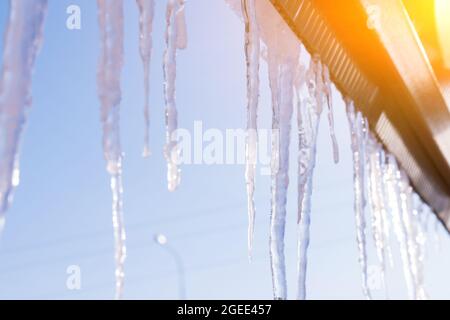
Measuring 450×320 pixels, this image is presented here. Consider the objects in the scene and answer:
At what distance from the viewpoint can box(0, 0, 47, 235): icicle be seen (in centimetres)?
165

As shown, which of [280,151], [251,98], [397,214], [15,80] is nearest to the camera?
[15,80]

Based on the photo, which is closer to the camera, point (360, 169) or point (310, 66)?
point (310, 66)

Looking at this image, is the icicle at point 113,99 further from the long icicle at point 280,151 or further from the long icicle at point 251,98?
the long icicle at point 280,151

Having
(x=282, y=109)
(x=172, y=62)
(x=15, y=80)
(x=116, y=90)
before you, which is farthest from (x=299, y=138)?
(x=15, y=80)

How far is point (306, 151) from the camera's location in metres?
3.53

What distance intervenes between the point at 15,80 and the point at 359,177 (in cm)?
298

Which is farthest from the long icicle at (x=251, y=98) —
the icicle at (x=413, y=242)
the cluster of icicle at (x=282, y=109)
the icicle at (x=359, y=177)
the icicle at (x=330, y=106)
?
the icicle at (x=413, y=242)

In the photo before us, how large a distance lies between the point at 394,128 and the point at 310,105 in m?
0.93

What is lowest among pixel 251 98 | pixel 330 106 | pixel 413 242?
pixel 413 242

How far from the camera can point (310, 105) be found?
3.64m

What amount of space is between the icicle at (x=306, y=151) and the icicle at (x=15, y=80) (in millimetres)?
1771

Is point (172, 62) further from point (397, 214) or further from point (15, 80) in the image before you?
point (397, 214)
